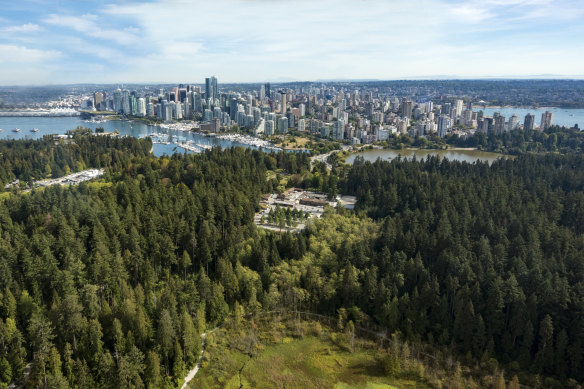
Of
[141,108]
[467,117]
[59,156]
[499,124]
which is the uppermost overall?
[141,108]

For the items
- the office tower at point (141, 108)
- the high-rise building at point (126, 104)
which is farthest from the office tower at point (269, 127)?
the high-rise building at point (126, 104)

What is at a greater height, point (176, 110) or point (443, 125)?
point (176, 110)

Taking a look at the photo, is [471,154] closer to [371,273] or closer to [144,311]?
[371,273]

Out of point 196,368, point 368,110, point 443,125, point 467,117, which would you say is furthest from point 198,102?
point 196,368

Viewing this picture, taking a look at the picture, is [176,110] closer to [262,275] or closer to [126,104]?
[126,104]

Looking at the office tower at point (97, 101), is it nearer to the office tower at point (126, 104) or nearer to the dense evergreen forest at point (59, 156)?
the office tower at point (126, 104)

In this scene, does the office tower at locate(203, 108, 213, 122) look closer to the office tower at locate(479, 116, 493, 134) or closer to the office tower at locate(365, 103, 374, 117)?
the office tower at locate(365, 103, 374, 117)

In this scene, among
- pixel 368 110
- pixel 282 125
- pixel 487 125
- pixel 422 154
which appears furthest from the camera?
pixel 368 110
